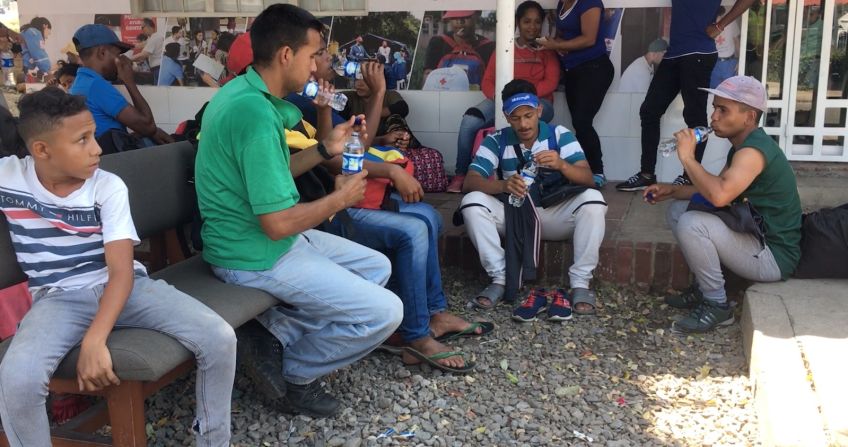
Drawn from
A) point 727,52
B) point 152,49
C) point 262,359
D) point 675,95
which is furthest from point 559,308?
point 152,49

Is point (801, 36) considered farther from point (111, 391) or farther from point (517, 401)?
point (111, 391)

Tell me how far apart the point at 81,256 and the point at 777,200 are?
3077 millimetres

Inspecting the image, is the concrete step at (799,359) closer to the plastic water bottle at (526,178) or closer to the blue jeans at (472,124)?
the plastic water bottle at (526,178)

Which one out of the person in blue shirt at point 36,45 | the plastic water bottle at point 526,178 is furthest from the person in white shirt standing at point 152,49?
the plastic water bottle at point 526,178

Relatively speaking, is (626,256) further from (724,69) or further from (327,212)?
(327,212)

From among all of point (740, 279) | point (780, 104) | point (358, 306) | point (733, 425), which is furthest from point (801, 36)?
point (358, 306)

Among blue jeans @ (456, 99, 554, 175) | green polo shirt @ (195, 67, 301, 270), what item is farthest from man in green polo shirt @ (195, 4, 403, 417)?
blue jeans @ (456, 99, 554, 175)

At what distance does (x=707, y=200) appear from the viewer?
153 inches

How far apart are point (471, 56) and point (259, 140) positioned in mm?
3689

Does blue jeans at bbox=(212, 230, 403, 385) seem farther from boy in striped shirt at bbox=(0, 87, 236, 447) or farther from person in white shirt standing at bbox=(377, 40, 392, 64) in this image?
person in white shirt standing at bbox=(377, 40, 392, 64)

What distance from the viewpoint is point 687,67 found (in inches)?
214

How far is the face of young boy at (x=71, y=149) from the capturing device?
101 inches

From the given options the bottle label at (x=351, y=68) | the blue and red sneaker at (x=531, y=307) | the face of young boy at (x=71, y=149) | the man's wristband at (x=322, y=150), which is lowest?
the blue and red sneaker at (x=531, y=307)

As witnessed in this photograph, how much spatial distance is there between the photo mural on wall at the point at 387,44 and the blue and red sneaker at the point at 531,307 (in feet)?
7.44
